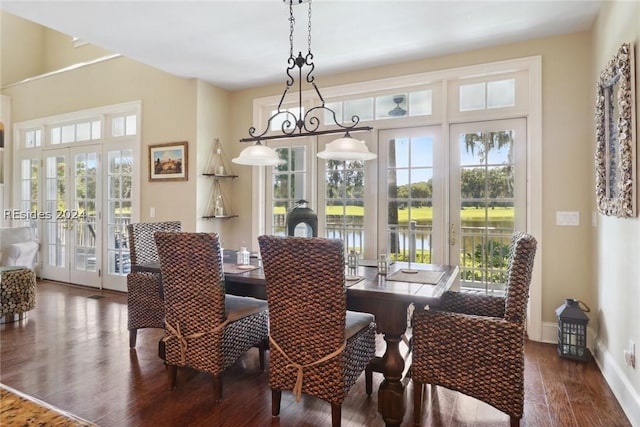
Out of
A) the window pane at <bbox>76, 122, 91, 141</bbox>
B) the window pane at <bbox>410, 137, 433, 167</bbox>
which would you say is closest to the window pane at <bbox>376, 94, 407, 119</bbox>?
the window pane at <bbox>410, 137, 433, 167</bbox>

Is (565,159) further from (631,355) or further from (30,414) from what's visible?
(30,414)

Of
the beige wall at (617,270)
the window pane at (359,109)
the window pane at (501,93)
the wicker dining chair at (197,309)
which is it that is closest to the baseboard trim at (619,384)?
the beige wall at (617,270)

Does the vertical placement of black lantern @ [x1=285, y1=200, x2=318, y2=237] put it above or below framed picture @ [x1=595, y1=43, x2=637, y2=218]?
below

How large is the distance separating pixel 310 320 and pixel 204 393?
3.28ft

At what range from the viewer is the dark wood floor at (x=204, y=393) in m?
2.03

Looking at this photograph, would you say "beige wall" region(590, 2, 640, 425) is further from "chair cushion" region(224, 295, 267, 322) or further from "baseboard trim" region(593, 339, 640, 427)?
"chair cushion" region(224, 295, 267, 322)

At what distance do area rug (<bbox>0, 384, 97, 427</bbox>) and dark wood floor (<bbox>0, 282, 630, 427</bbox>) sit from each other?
5.58ft

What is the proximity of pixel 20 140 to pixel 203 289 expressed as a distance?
232 inches

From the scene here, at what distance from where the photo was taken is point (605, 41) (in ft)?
8.55

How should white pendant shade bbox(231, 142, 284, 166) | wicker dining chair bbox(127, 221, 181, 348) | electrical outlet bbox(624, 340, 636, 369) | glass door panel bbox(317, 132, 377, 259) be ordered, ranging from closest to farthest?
electrical outlet bbox(624, 340, 636, 369), white pendant shade bbox(231, 142, 284, 166), wicker dining chair bbox(127, 221, 181, 348), glass door panel bbox(317, 132, 377, 259)

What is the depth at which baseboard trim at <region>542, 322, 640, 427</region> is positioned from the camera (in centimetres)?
199

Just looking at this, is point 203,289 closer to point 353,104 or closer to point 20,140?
point 353,104

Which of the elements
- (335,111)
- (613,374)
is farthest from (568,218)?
(335,111)

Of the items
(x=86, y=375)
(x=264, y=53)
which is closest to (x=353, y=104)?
(x=264, y=53)
